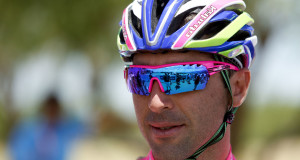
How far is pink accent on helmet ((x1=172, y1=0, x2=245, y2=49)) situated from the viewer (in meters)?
2.94

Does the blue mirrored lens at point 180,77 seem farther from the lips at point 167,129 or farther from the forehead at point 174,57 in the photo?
the lips at point 167,129

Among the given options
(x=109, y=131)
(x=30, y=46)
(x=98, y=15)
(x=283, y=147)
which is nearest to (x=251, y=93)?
(x=283, y=147)

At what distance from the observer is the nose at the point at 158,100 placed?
2.95 m

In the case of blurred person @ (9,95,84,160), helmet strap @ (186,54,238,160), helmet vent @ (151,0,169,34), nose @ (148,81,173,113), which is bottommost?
blurred person @ (9,95,84,160)

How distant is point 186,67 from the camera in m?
2.98

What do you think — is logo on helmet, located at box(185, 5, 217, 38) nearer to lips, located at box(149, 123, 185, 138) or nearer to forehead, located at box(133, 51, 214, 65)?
forehead, located at box(133, 51, 214, 65)

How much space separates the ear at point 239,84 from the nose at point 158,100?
57 centimetres

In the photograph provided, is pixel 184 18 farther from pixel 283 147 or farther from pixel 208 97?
pixel 283 147

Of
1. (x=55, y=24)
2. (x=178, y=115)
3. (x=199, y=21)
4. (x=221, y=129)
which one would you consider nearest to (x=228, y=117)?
(x=221, y=129)

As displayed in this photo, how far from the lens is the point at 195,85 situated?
2992 millimetres

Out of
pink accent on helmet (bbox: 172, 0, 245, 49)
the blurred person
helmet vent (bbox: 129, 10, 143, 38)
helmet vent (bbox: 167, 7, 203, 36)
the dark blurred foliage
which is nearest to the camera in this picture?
pink accent on helmet (bbox: 172, 0, 245, 49)

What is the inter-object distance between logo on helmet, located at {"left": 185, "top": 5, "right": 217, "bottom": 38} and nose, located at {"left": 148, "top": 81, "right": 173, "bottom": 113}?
0.42 m

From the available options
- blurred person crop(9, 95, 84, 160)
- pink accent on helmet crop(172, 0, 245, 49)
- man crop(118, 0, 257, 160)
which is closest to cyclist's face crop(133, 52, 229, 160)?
man crop(118, 0, 257, 160)

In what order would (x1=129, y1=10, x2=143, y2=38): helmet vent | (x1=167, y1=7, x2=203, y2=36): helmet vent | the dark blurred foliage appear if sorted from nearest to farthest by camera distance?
1. (x1=167, y1=7, x2=203, y2=36): helmet vent
2. (x1=129, y1=10, x2=143, y2=38): helmet vent
3. the dark blurred foliage
